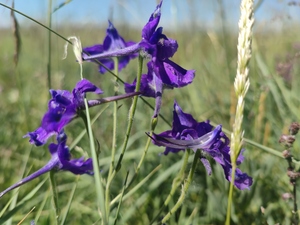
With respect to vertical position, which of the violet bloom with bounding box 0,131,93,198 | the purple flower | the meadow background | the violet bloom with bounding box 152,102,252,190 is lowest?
the meadow background

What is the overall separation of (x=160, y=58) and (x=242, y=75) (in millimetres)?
210

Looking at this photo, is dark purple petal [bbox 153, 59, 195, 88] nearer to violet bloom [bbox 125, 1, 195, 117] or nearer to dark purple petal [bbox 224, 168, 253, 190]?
violet bloom [bbox 125, 1, 195, 117]

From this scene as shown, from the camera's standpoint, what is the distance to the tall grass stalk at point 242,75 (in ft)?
1.90

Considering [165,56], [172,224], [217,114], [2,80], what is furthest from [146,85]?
[2,80]

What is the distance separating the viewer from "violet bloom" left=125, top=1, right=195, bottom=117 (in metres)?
0.75

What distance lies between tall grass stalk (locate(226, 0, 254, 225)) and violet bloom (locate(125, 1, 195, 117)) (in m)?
0.17

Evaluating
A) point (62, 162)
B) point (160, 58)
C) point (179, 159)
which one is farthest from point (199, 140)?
point (179, 159)

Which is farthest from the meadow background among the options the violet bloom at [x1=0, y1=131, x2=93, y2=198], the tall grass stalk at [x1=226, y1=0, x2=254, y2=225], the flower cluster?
the tall grass stalk at [x1=226, y1=0, x2=254, y2=225]

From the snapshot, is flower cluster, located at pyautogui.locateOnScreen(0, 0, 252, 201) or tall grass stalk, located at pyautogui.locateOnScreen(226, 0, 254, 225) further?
flower cluster, located at pyautogui.locateOnScreen(0, 0, 252, 201)

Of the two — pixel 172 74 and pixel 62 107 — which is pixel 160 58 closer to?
pixel 172 74

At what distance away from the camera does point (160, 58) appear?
30.3 inches

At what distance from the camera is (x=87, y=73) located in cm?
322

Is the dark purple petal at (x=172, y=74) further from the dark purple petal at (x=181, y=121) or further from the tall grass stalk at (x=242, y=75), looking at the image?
the tall grass stalk at (x=242, y=75)

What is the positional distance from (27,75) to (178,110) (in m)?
3.04
